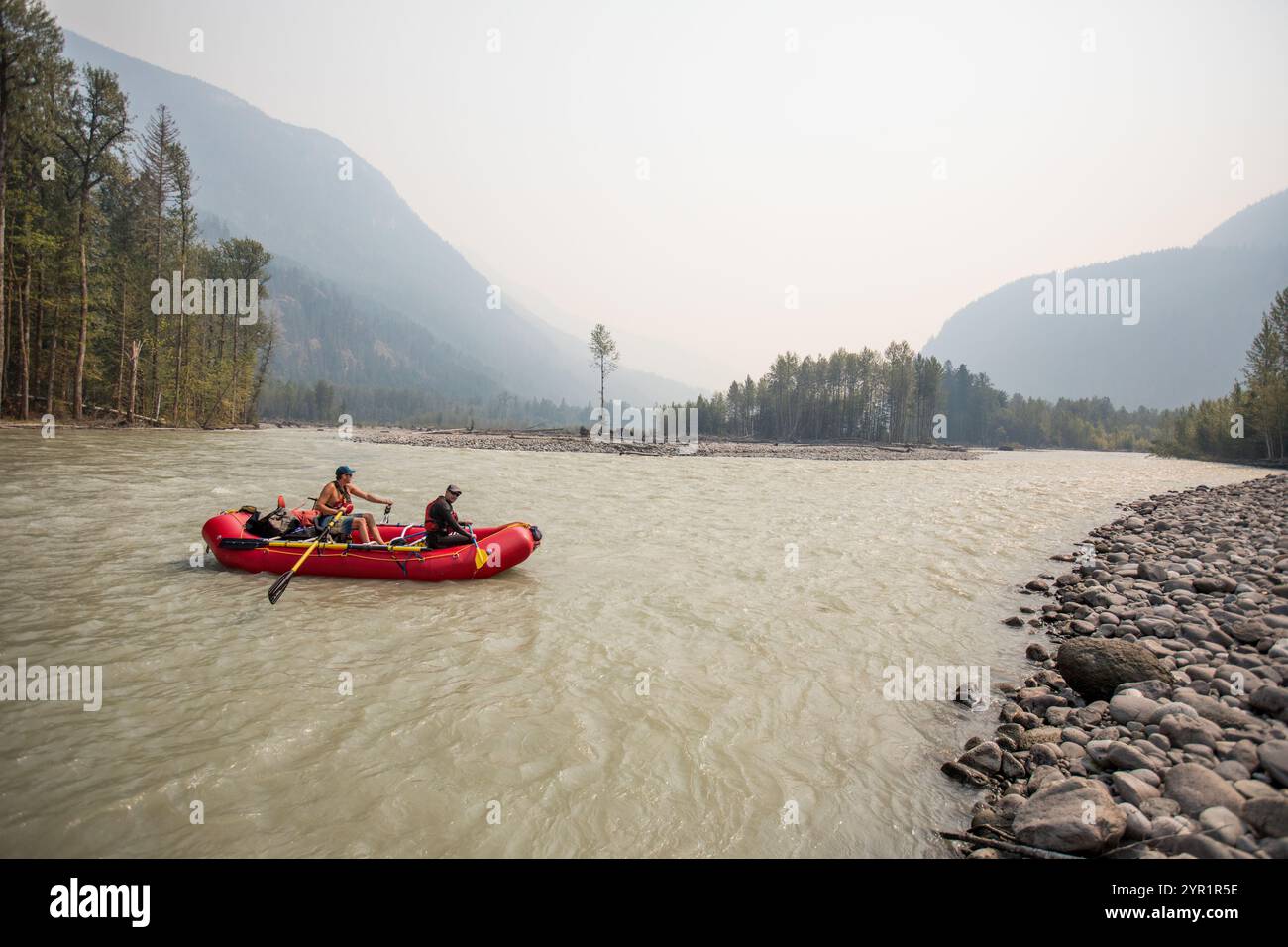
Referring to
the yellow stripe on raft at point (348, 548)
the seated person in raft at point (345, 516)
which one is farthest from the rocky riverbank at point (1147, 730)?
the seated person in raft at point (345, 516)

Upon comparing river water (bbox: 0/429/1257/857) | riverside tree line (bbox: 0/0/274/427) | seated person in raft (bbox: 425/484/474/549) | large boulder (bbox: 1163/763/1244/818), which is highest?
riverside tree line (bbox: 0/0/274/427)

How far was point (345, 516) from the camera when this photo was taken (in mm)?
11820

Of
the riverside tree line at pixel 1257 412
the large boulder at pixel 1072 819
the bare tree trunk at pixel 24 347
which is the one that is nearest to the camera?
the large boulder at pixel 1072 819

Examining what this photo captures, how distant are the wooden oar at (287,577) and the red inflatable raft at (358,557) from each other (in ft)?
0.33

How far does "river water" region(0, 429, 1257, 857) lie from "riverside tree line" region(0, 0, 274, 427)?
25.9m

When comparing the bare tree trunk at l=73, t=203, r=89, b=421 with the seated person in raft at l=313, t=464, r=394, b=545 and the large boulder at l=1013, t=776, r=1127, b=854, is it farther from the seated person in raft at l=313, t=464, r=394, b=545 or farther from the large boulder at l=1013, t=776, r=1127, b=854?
the large boulder at l=1013, t=776, r=1127, b=854


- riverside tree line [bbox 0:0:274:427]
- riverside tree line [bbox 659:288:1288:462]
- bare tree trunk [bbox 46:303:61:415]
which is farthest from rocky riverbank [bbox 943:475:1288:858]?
riverside tree line [bbox 659:288:1288:462]

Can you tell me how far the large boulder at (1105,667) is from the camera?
6352 mm

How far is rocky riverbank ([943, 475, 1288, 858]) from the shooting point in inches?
156

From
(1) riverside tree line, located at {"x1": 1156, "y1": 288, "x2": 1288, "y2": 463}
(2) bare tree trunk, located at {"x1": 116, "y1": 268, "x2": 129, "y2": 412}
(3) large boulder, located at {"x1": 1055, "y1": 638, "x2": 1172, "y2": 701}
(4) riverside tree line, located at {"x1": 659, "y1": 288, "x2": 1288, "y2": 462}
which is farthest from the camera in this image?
(4) riverside tree line, located at {"x1": 659, "y1": 288, "x2": 1288, "y2": 462}

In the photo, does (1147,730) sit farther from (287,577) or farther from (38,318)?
(38,318)

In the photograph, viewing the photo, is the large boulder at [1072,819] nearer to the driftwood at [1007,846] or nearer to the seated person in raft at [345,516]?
the driftwood at [1007,846]

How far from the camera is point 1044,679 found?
718cm
